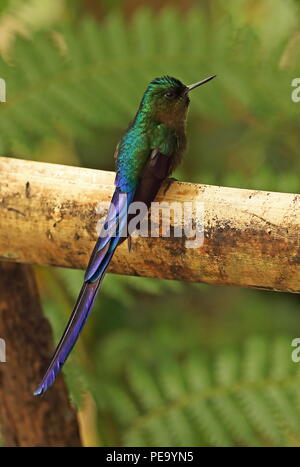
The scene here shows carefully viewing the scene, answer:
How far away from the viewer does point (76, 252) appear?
1310mm

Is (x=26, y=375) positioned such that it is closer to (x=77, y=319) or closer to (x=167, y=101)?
(x=77, y=319)

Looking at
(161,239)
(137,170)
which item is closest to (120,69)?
(137,170)

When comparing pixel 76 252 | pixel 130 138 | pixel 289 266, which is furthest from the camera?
pixel 130 138

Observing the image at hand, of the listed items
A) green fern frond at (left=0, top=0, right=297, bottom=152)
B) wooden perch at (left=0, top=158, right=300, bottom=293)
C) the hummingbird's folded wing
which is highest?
green fern frond at (left=0, top=0, right=297, bottom=152)

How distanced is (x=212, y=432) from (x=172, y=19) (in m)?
1.04

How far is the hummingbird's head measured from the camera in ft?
4.92

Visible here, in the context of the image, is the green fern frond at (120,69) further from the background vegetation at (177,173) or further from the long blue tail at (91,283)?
the long blue tail at (91,283)

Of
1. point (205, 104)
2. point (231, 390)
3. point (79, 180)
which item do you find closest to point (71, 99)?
point (205, 104)

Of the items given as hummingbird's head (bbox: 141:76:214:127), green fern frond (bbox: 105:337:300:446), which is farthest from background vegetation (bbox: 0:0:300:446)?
hummingbird's head (bbox: 141:76:214:127)

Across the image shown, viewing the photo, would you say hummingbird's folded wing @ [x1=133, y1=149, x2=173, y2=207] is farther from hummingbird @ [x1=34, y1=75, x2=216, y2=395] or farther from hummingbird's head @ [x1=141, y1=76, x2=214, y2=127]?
hummingbird's head @ [x1=141, y1=76, x2=214, y2=127]

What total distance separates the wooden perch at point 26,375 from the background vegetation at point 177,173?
59 mm

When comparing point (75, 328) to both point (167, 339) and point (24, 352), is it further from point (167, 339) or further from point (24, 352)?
point (167, 339)

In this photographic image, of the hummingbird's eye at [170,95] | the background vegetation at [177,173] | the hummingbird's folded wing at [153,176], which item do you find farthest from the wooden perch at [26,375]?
the hummingbird's eye at [170,95]

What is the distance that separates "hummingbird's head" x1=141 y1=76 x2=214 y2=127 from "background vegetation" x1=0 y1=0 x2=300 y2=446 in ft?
0.88
